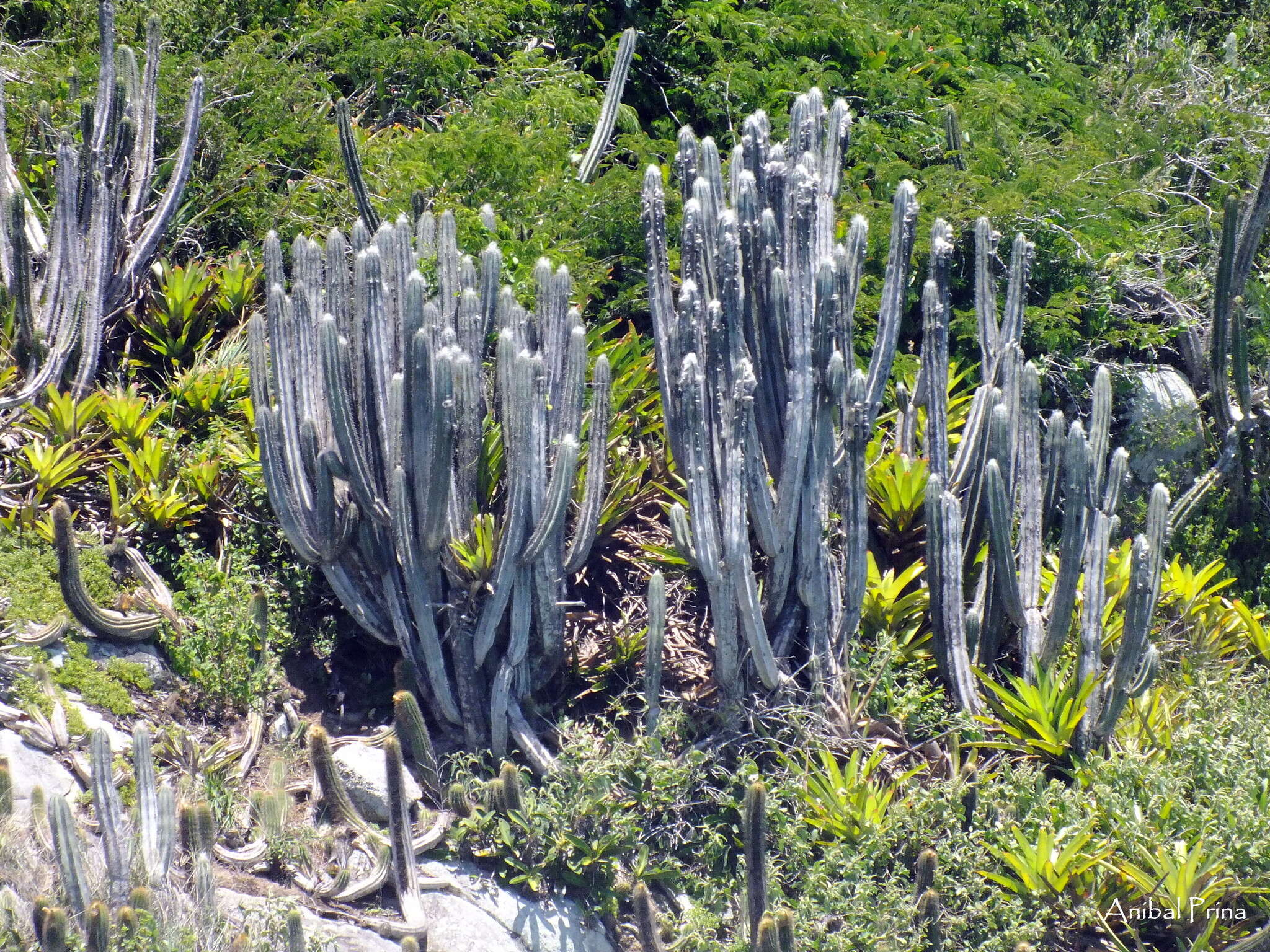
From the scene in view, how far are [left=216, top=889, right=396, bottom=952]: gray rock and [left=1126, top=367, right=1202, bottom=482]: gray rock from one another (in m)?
4.77

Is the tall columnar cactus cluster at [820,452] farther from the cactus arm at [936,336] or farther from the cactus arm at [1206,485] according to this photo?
the cactus arm at [1206,485]

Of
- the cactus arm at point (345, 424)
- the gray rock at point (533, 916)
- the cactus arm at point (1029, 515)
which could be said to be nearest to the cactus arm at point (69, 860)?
the gray rock at point (533, 916)

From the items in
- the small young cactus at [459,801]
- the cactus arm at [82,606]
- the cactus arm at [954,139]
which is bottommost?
the small young cactus at [459,801]

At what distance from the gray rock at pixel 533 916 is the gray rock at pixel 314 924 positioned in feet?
1.09

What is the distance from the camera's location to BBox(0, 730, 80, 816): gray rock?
484 centimetres

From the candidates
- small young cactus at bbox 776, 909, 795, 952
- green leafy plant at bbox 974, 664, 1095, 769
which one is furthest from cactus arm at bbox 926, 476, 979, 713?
small young cactus at bbox 776, 909, 795, 952

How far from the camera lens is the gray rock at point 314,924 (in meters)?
4.60

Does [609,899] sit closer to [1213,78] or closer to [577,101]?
[577,101]

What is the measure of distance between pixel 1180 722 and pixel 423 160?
5.14 metres

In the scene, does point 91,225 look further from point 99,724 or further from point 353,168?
point 99,724

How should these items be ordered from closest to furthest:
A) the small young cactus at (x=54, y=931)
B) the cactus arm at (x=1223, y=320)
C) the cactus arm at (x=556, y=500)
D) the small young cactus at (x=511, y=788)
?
1. the small young cactus at (x=54, y=931)
2. the small young cactus at (x=511, y=788)
3. the cactus arm at (x=556, y=500)
4. the cactus arm at (x=1223, y=320)

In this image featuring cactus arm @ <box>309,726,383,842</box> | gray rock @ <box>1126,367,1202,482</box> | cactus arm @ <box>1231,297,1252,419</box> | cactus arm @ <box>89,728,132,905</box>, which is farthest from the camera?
gray rock @ <box>1126,367,1202,482</box>

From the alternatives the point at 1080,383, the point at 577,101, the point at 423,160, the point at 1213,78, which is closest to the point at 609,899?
the point at 1080,383

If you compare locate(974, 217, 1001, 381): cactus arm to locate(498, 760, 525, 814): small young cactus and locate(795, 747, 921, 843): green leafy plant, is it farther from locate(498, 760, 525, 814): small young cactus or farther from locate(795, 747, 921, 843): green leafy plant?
locate(498, 760, 525, 814): small young cactus
